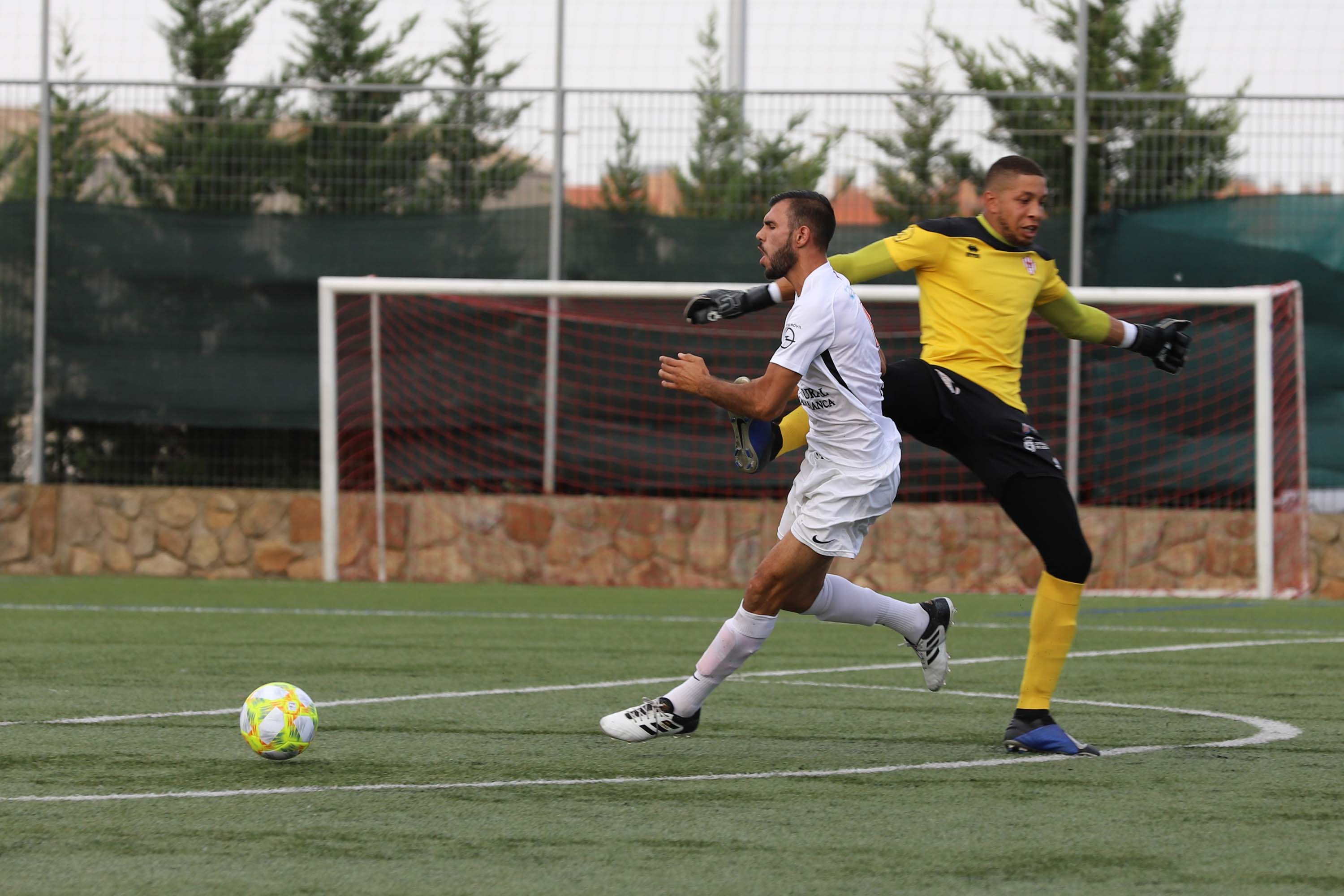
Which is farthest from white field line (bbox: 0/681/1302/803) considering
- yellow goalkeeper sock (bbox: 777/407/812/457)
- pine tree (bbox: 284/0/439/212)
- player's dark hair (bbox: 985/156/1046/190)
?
pine tree (bbox: 284/0/439/212)

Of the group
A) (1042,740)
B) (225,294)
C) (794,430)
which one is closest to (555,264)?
(225,294)

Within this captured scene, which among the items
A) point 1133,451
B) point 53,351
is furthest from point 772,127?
point 53,351

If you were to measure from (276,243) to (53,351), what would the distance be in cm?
185

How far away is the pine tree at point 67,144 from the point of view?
13.3 m

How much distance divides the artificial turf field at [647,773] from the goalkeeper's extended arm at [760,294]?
49.9 inches

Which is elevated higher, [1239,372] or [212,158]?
[212,158]

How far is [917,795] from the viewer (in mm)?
4188

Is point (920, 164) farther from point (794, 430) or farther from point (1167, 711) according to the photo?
point (794, 430)

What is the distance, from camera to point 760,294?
534 centimetres

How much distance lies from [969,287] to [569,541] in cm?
756

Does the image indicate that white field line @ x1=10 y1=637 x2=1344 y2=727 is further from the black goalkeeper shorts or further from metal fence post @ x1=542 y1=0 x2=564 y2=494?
metal fence post @ x1=542 y1=0 x2=564 y2=494

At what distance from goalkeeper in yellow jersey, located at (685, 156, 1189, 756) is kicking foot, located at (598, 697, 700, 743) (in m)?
0.76

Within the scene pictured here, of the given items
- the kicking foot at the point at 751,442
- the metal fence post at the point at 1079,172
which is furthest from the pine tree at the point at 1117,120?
the kicking foot at the point at 751,442

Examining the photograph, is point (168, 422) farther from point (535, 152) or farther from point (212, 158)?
point (535, 152)
